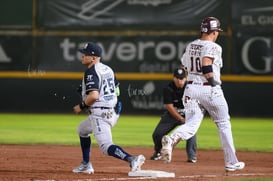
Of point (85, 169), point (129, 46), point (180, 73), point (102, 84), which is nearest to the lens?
point (102, 84)

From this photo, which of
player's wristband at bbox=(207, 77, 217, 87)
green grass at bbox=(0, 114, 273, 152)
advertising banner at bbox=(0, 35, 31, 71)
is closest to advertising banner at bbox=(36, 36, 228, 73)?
advertising banner at bbox=(0, 35, 31, 71)

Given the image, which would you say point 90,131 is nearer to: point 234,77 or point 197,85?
point 197,85

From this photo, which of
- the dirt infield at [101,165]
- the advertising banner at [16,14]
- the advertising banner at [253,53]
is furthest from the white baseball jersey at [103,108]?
the advertising banner at [16,14]

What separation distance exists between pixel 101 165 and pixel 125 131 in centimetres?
Answer: 752

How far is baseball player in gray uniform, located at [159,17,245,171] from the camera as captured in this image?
33.9 feet

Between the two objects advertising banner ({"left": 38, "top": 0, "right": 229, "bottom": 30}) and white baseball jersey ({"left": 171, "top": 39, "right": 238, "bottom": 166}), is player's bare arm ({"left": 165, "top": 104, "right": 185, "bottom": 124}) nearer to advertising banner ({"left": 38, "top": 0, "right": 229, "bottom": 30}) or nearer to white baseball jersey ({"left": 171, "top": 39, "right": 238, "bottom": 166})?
white baseball jersey ({"left": 171, "top": 39, "right": 238, "bottom": 166})

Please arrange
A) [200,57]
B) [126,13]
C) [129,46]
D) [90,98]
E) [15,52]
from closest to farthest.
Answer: [90,98], [200,57], [129,46], [126,13], [15,52]

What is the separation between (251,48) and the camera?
25.3 m

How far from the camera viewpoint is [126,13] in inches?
1041

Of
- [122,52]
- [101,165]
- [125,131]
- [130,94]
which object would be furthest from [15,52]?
[101,165]

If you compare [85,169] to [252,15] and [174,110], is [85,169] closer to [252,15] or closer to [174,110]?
[174,110]

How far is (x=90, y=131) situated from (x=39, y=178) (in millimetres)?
1018

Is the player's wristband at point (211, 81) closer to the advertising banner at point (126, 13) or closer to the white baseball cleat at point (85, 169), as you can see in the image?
the white baseball cleat at point (85, 169)

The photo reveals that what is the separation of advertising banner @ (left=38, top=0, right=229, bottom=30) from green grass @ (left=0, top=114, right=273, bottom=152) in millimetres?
3293
